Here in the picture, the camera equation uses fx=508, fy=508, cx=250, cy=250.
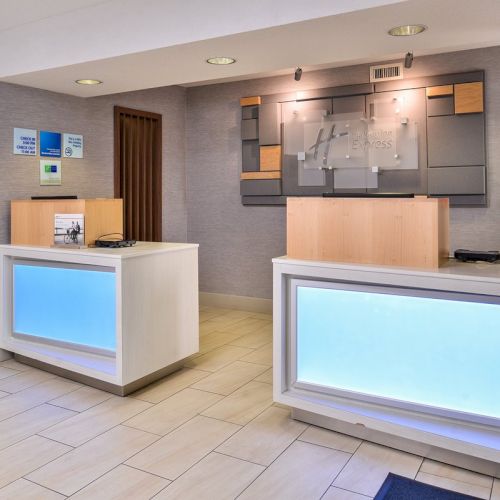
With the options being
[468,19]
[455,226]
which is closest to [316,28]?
[468,19]

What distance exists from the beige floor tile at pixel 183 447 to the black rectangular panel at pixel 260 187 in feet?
10.0

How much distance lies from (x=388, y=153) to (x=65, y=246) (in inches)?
120

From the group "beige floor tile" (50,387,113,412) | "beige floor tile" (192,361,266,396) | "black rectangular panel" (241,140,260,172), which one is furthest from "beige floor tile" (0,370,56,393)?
"black rectangular panel" (241,140,260,172)

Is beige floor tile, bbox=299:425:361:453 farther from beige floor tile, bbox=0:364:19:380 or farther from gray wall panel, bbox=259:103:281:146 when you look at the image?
gray wall panel, bbox=259:103:281:146

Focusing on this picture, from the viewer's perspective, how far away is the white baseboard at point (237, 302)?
5808mm

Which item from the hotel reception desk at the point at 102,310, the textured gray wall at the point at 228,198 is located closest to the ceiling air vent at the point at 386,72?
the textured gray wall at the point at 228,198

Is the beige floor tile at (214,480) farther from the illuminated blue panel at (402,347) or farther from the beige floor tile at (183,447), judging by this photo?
the illuminated blue panel at (402,347)

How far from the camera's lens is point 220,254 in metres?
6.10

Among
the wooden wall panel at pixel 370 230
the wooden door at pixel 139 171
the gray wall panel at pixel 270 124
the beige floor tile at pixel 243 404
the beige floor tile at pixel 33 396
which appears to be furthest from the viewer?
the gray wall panel at pixel 270 124

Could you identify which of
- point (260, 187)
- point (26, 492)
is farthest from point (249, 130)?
point (26, 492)

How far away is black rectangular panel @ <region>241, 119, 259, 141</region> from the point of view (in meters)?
5.65

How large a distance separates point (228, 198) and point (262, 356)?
231 cm

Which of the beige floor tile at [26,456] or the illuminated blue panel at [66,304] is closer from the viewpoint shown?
the beige floor tile at [26,456]

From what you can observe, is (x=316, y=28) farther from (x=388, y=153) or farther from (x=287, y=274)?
(x=388, y=153)
